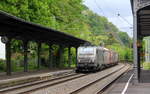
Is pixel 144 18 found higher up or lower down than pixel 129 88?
higher up

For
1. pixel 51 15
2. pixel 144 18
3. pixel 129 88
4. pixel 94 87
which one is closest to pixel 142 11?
pixel 144 18

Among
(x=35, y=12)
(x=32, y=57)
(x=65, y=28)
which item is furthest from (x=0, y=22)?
(x=65, y=28)

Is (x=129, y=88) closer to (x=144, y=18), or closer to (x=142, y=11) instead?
(x=142, y=11)

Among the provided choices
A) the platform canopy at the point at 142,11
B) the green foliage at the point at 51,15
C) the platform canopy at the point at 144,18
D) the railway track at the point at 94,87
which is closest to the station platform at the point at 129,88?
the railway track at the point at 94,87

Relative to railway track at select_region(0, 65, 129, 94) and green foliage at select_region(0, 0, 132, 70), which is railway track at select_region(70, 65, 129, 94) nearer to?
railway track at select_region(0, 65, 129, 94)

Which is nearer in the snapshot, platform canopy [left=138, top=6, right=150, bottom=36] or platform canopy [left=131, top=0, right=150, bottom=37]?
platform canopy [left=131, top=0, right=150, bottom=37]

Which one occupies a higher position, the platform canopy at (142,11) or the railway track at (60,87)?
the platform canopy at (142,11)

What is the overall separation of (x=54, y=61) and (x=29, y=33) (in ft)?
77.3

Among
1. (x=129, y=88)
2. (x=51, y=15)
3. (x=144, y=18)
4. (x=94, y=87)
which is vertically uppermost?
(x=51, y=15)

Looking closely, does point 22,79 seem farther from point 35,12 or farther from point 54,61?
point 54,61

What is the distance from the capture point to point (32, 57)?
59.9m

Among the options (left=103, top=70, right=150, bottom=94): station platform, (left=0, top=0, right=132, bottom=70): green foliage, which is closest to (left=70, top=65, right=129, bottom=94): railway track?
(left=103, top=70, right=150, bottom=94): station platform

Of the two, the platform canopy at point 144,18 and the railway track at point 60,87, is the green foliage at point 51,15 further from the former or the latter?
the railway track at point 60,87

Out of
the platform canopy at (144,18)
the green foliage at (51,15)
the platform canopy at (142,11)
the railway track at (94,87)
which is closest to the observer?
the railway track at (94,87)
